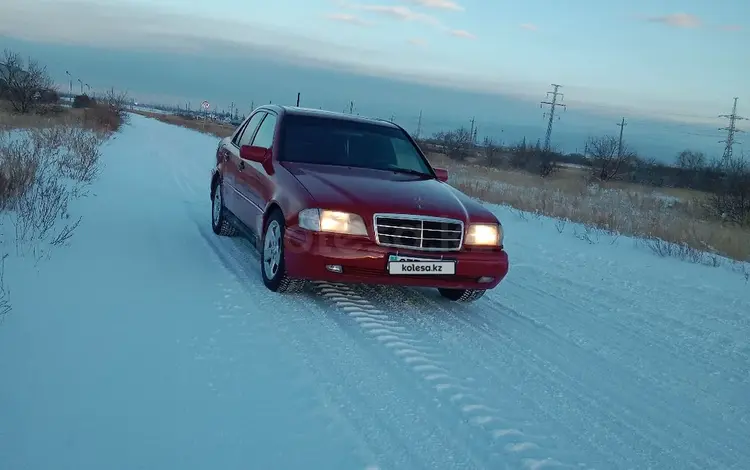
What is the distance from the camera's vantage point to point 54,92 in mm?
41094

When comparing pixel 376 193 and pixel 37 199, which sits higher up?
pixel 376 193

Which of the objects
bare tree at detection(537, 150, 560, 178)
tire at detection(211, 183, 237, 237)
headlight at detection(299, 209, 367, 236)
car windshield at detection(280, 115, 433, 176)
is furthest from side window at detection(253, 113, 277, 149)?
bare tree at detection(537, 150, 560, 178)

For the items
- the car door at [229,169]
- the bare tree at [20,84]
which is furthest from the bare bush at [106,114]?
the car door at [229,169]

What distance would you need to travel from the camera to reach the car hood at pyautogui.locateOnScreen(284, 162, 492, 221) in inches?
209

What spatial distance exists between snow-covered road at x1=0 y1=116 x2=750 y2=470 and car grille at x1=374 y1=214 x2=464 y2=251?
0.59m

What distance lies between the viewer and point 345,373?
3961 mm

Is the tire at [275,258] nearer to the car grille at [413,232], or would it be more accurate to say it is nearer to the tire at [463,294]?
the car grille at [413,232]

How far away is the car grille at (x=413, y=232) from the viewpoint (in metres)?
5.27

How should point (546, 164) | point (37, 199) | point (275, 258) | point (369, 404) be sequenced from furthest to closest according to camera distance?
point (546, 164) < point (37, 199) < point (275, 258) < point (369, 404)

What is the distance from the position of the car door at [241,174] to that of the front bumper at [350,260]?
4.53 feet

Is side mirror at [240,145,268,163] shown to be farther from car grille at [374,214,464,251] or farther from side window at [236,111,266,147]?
car grille at [374,214,464,251]

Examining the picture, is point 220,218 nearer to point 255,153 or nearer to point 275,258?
point 255,153

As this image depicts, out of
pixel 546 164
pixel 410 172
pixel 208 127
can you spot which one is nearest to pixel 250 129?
pixel 410 172

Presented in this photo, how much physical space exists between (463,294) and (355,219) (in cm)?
133
